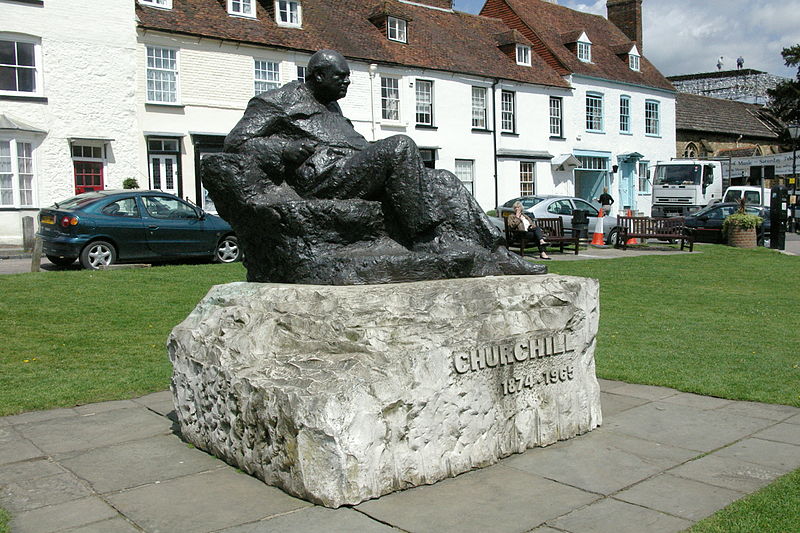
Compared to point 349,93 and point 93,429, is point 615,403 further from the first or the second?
point 349,93

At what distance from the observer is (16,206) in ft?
66.9

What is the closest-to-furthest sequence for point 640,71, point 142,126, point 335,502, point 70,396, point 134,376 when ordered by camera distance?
point 335,502 < point 70,396 < point 134,376 < point 142,126 < point 640,71

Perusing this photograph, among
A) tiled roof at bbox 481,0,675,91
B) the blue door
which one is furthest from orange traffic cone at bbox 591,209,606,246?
the blue door

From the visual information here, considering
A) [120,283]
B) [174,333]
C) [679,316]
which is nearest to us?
[174,333]

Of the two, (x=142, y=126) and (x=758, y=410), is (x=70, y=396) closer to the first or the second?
(x=758, y=410)

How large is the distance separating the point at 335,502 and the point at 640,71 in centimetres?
3855

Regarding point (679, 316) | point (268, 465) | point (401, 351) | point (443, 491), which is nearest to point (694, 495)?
point (443, 491)

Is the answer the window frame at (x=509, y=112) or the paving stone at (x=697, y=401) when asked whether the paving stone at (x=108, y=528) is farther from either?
the window frame at (x=509, y=112)

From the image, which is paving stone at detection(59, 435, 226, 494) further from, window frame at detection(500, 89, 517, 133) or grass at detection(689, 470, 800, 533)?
window frame at detection(500, 89, 517, 133)

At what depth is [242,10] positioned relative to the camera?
80.2 ft

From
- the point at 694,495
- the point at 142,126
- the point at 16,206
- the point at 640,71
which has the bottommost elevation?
the point at 694,495

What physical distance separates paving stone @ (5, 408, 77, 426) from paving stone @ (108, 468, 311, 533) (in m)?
1.79

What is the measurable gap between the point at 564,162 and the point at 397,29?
934 centimetres

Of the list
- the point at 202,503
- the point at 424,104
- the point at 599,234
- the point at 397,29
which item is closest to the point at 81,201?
the point at 202,503
